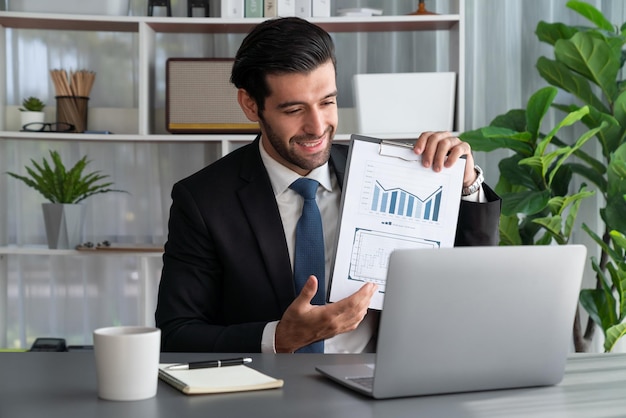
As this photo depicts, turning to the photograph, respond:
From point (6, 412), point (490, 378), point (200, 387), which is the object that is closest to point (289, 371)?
point (200, 387)

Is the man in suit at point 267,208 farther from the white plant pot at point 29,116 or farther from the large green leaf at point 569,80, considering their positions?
the white plant pot at point 29,116

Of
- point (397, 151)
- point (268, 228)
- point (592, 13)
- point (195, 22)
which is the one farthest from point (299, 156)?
point (592, 13)

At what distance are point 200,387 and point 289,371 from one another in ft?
0.62

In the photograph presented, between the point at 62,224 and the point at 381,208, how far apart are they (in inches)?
76.2

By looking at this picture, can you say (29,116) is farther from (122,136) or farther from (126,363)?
(126,363)

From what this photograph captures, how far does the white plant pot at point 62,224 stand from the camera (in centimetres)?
319

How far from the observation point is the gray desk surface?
1.02 m

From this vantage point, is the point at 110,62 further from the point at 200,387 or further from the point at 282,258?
the point at 200,387

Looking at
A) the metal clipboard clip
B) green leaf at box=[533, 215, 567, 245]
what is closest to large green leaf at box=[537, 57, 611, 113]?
green leaf at box=[533, 215, 567, 245]

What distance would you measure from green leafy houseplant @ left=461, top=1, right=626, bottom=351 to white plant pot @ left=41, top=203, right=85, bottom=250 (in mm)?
1515

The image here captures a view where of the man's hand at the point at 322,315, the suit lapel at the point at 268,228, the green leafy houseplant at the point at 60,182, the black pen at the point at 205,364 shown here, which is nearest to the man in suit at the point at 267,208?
the suit lapel at the point at 268,228

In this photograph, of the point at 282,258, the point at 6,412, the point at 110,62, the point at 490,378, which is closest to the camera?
the point at 6,412

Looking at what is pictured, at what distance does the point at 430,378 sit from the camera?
1093mm

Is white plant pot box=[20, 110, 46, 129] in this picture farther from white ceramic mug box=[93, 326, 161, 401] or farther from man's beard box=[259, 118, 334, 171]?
white ceramic mug box=[93, 326, 161, 401]
